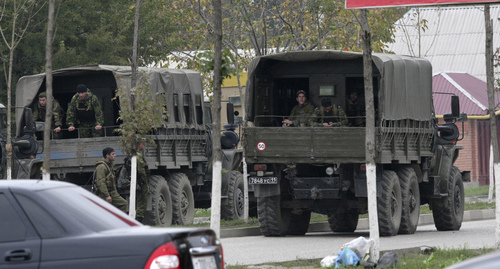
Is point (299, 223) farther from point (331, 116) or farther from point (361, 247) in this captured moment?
point (361, 247)

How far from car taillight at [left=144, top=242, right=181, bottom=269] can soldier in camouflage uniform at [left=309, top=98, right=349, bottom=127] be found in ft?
37.1

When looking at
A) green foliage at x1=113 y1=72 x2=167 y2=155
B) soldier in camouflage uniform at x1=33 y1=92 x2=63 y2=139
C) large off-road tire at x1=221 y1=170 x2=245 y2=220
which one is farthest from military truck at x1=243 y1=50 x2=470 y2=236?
soldier in camouflage uniform at x1=33 y1=92 x2=63 y2=139

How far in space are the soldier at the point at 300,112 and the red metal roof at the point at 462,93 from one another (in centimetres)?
2185

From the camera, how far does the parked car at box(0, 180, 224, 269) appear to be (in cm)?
679

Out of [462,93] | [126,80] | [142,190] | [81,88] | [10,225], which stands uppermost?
[462,93]

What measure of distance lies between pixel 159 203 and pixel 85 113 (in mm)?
2155

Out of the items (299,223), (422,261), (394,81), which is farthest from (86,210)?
(299,223)

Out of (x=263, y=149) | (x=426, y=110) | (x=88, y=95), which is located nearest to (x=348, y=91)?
(x=426, y=110)

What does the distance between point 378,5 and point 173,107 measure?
8.17 meters

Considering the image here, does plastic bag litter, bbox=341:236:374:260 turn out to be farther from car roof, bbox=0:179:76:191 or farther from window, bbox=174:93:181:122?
window, bbox=174:93:181:122

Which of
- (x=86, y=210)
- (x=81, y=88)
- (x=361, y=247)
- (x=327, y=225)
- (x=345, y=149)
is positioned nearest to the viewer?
(x=86, y=210)

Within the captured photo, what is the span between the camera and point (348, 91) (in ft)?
63.6

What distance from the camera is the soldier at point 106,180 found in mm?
16625

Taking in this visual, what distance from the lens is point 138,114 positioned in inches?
727
